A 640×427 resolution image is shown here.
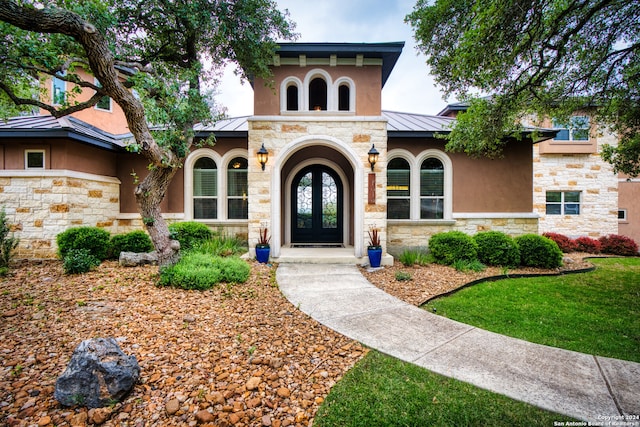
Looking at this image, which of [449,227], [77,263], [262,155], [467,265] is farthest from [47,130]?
[449,227]

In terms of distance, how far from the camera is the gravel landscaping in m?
2.11

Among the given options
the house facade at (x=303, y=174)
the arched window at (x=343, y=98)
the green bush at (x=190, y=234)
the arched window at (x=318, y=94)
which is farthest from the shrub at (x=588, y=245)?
the green bush at (x=190, y=234)

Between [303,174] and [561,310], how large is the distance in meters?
7.45

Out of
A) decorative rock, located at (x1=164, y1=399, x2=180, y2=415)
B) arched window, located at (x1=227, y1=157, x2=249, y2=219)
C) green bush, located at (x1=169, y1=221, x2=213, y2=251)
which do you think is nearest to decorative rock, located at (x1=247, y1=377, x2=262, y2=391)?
decorative rock, located at (x1=164, y1=399, x2=180, y2=415)

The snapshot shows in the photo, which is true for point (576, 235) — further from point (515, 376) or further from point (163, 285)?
point (163, 285)

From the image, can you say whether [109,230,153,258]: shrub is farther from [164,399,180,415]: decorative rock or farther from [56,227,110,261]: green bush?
[164,399,180,415]: decorative rock

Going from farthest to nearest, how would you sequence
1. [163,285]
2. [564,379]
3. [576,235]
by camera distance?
1. [576,235]
2. [163,285]
3. [564,379]

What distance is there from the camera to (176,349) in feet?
9.70

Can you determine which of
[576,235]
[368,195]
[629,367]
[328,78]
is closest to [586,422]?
[629,367]

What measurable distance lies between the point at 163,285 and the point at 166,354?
2.40m

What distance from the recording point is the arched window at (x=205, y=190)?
9281mm

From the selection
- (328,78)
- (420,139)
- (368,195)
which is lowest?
(368,195)

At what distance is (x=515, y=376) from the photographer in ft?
8.43

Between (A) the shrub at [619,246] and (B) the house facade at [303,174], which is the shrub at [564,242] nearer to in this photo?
(A) the shrub at [619,246]
